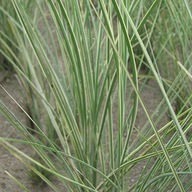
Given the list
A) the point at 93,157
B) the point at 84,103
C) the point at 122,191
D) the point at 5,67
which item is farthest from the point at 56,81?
the point at 5,67

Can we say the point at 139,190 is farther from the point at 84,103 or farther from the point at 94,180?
the point at 84,103

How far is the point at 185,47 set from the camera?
6.00ft

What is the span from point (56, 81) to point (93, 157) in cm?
25

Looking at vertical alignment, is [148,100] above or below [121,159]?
below

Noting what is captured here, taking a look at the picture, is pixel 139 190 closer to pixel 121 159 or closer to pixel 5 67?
pixel 121 159

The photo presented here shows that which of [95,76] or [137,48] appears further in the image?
[137,48]

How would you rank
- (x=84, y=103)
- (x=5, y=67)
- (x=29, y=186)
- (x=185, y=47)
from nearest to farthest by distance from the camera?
(x=84, y=103)
(x=29, y=186)
(x=185, y=47)
(x=5, y=67)

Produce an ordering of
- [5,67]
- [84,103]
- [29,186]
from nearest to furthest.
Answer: [84,103] → [29,186] → [5,67]

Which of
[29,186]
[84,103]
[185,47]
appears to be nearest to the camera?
[84,103]

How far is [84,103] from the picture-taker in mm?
1345

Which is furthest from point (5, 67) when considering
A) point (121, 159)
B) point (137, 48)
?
point (121, 159)

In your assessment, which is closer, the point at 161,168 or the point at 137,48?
the point at 161,168

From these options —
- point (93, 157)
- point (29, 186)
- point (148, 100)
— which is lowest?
point (148, 100)

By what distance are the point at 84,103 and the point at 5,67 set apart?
36.1 inches
